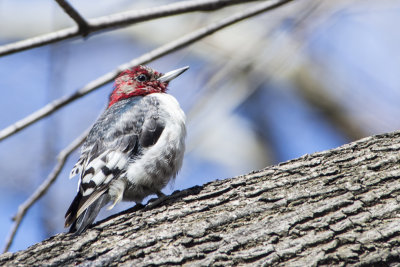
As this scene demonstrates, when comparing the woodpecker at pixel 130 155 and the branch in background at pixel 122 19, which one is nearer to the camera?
the branch in background at pixel 122 19

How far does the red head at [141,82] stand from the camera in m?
5.65

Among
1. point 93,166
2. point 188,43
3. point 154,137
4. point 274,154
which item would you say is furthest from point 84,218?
point 274,154

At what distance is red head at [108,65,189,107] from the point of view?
18.5 ft

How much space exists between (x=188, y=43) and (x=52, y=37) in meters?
1.04

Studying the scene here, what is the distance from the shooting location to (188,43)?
12.3 ft

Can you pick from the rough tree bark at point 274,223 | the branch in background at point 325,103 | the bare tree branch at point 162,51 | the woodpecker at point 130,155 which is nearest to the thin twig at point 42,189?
the woodpecker at point 130,155

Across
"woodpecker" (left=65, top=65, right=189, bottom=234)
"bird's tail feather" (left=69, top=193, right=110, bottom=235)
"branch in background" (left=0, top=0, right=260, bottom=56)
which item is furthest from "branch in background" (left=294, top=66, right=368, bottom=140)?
"branch in background" (left=0, top=0, right=260, bottom=56)

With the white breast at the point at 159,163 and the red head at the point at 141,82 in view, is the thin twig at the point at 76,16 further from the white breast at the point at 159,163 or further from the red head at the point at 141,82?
the red head at the point at 141,82

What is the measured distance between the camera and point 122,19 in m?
3.21

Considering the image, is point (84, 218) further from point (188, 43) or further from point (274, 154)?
point (274, 154)

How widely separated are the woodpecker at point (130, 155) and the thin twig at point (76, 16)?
125 cm

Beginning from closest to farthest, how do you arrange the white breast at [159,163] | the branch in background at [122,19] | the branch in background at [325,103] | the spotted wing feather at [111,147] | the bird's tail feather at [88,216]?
the branch in background at [122,19]
the bird's tail feather at [88,216]
the spotted wing feather at [111,147]
the white breast at [159,163]
the branch in background at [325,103]

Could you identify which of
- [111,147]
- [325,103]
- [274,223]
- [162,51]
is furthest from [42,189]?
[325,103]

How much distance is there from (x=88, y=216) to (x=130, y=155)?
847 millimetres
